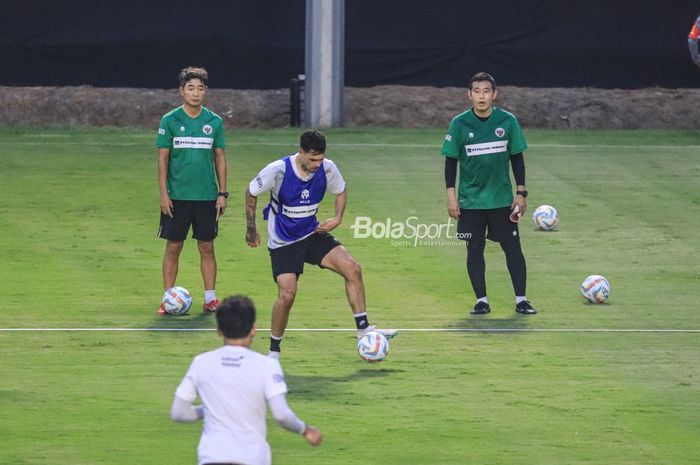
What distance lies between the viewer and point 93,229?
2105 centimetres

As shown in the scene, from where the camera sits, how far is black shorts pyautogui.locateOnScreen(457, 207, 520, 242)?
15.5m

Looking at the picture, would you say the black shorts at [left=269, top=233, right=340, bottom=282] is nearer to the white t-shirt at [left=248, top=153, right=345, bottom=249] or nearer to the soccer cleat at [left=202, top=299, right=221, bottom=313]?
the white t-shirt at [left=248, top=153, right=345, bottom=249]

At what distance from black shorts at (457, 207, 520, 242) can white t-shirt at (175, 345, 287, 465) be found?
7.94m

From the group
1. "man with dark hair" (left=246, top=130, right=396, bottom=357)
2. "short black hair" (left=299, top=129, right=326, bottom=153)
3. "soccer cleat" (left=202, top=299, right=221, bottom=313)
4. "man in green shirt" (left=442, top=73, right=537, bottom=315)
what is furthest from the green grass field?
"short black hair" (left=299, top=129, right=326, bottom=153)

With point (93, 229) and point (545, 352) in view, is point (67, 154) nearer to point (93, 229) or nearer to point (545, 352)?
point (93, 229)

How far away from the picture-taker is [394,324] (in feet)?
49.9

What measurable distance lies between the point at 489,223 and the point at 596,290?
4.95 ft

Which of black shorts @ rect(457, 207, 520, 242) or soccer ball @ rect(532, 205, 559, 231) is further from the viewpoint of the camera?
soccer ball @ rect(532, 205, 559, 231)

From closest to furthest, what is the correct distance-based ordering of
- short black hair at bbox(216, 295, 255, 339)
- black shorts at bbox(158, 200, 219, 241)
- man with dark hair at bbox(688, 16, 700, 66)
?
short black hair at bbox(216, 295, 255, 339) → black shorts at bbox(158, 200, 219, 241) → man with dark hair at bbox(688, 16, 700, 66)

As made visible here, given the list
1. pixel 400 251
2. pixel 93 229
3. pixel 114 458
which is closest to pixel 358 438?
pixel 114 458

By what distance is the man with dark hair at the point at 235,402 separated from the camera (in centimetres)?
765

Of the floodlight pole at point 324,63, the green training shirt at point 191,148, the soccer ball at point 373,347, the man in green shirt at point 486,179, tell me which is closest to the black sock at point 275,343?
the soccer ball at point 373,347

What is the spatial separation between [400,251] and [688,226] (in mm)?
4312

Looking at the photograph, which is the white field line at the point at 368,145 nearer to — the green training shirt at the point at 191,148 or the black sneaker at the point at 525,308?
the black sneaker at the point at 525,308
